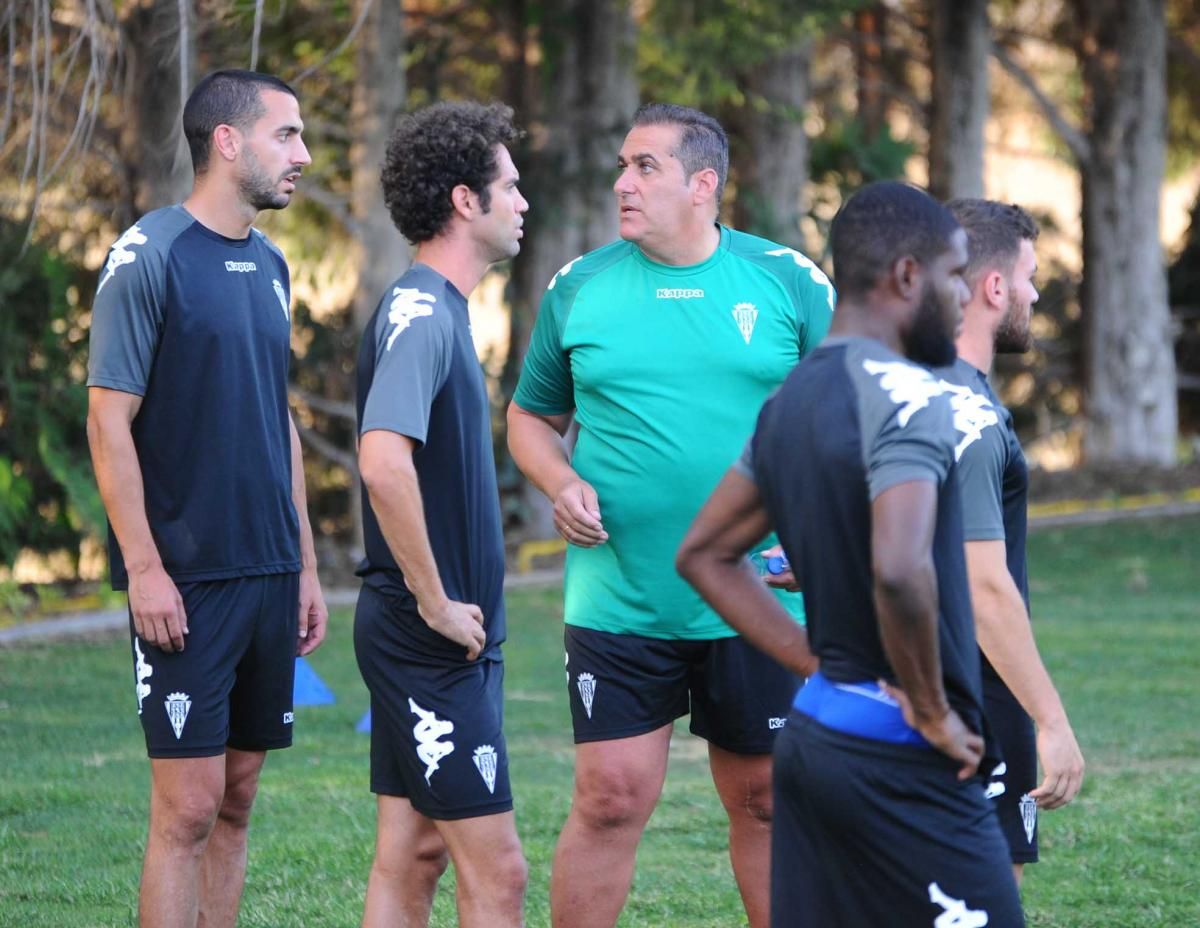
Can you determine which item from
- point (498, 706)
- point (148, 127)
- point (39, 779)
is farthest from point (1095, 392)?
point (498, 706)

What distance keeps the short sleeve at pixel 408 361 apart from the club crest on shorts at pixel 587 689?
3.13ft

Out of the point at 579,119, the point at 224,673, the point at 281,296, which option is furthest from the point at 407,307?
the point at 579,119

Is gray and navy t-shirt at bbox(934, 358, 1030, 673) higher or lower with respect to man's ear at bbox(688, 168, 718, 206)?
lower

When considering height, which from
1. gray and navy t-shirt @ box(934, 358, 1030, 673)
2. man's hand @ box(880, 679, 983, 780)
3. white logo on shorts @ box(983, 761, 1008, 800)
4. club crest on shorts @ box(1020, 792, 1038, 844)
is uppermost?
gray and navy t-shirt @ box(934, 358, 1030, 673)

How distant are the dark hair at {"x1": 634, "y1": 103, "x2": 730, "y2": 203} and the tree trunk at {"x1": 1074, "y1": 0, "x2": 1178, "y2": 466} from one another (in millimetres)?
16041

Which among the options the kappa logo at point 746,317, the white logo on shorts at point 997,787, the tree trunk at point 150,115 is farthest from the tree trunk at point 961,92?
the white logo on shorts at point 997,787

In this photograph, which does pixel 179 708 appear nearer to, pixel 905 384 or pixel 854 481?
pixel 854 481

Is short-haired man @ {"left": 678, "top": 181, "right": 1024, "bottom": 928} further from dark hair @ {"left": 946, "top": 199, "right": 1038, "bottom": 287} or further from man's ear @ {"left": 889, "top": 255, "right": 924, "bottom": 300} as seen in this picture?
dark hair @ {"left": 946, "top": 199, "right": 1038, "bottom": 287}

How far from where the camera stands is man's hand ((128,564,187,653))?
4.36 metres

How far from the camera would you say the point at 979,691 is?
3238 millimetres

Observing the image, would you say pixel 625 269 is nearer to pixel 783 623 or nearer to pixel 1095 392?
pixel 783 623

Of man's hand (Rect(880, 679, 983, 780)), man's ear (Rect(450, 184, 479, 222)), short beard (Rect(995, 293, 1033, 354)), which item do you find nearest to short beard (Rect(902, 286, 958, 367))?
man's hand (Rect(880, 679, 983, 780))

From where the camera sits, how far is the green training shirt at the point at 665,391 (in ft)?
15.5

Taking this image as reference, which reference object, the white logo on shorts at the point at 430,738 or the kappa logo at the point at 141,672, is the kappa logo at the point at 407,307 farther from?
the kappa logo at the point at 141,672
